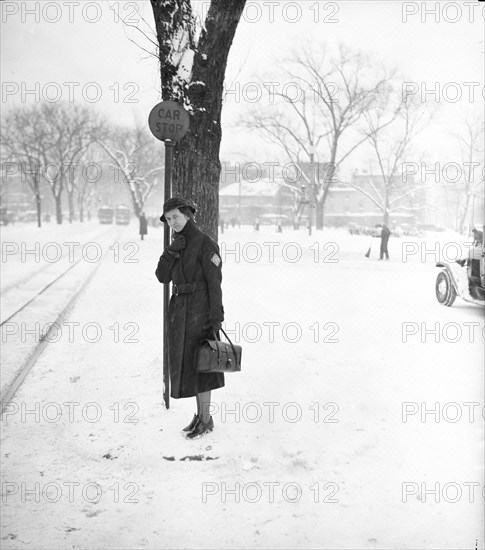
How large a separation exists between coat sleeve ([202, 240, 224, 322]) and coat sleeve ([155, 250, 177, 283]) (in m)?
0.28

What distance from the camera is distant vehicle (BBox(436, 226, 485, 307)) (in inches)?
368

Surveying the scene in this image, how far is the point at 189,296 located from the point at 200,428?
1.20 meters

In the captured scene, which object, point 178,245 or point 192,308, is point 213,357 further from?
point 178,245

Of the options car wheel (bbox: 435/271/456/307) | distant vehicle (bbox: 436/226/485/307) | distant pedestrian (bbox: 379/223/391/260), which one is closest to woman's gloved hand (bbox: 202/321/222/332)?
distant vehicle (bbox: 436/226/485/307)

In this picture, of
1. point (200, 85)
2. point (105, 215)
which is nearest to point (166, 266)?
point (200, 85)

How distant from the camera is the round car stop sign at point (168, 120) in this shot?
171 inches

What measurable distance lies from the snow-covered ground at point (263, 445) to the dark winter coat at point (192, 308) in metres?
0.60

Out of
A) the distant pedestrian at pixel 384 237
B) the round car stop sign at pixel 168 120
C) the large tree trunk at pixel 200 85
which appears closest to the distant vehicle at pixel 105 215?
the distant pedestrian at pixel 384 237

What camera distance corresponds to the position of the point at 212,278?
12.8 ft

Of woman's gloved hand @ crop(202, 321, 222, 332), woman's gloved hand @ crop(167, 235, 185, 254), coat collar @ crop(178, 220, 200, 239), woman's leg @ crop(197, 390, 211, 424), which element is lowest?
woman's leg @ crop(197, 390, 211, 424)

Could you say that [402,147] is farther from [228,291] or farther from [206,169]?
[206,169]

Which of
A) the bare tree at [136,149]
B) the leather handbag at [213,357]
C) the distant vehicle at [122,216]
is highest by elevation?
the bare tree at [136,149]

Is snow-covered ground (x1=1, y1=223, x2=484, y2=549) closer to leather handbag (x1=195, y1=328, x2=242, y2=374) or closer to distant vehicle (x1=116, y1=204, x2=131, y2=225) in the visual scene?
leather handbag (x1=195, y1=328, x2=242, y2=374)

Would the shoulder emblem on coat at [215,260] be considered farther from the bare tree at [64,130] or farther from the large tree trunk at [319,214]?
the bare tree at [64,130]
